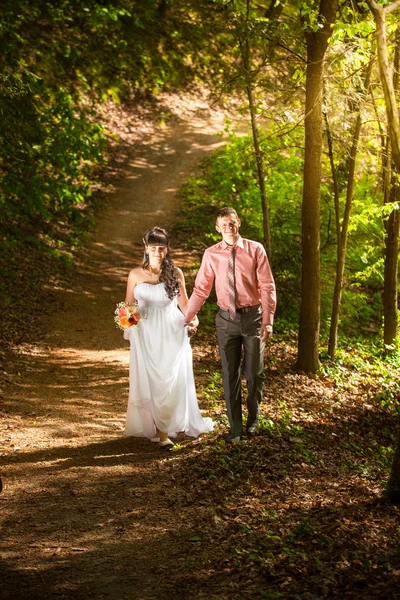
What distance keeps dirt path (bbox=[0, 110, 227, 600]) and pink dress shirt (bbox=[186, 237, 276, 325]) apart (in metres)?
1.91

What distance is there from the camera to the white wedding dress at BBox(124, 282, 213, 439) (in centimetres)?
758

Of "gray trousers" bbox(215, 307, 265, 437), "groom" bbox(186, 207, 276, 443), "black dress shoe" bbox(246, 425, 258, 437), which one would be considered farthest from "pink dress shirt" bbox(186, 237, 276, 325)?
"black dress shoe" bbox(246, 425, 258, 437)

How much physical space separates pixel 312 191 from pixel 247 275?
13.4 feet

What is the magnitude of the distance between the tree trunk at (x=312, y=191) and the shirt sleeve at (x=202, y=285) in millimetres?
3833

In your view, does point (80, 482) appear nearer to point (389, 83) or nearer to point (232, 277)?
point (232, 277)

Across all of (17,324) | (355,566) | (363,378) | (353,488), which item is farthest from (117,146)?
(355,566)

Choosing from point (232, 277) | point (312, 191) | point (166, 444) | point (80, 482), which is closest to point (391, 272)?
point (312, 191)

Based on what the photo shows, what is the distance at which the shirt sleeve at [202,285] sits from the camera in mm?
7270

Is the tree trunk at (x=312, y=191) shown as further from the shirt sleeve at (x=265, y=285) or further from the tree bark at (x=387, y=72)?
the tree bark at (x=387, y=72)

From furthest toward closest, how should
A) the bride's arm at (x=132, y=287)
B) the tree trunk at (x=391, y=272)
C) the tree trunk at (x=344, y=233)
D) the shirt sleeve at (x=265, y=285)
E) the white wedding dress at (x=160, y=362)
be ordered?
1. the tree trunk at (x=391, y=272)
2. the tree trunk at (x=344, y=233)
3. the bride's arm at (x=132, y=287)
4. the white wedding dress at (x=160, y=362)
5. the shirt sleeve at (x=265, y=285)

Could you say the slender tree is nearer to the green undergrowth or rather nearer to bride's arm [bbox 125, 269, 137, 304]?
bride's arm [bbox 125, 269, 137, 304]

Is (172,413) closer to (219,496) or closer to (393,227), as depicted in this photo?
(219,496)

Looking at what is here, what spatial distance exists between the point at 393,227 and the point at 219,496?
30.1 feet

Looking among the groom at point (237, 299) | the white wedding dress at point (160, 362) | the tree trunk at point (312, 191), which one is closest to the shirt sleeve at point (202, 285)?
the groom at point (237, 299)
